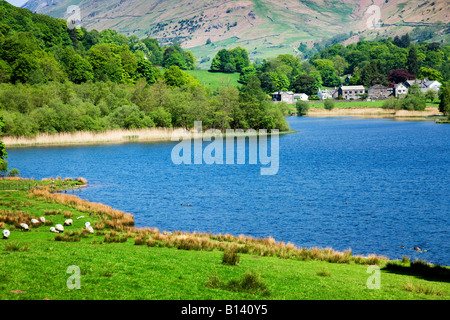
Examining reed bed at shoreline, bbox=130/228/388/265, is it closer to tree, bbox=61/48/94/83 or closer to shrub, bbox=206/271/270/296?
shrub, bbox=206/271/270/296

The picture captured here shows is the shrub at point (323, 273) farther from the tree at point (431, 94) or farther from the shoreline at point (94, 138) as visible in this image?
the tree at point (431, 94)

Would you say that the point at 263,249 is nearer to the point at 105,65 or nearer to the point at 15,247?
the point at 15,247

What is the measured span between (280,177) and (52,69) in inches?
3471

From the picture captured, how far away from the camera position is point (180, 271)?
17.4 m

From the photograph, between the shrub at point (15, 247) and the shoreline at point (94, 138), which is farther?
the shoreline at point (94, 138)

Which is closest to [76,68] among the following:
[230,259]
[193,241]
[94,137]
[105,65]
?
[105,65]

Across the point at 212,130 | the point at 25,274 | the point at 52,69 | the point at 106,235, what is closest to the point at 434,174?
the point at 106,235

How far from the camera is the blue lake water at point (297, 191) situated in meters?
31.8

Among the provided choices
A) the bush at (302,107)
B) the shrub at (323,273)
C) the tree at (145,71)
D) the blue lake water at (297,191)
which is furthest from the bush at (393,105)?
the shrub at (323,273)

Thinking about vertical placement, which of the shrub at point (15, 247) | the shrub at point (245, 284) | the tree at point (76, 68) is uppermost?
the tree at point (76, 68)

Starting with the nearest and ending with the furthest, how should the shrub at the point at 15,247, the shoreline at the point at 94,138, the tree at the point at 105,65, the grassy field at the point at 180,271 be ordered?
the grassy field at the point at 180,271 → the shrub at the point at 15,247 → the shoreline at the point at 94,138 → the tree at the point at 105,65

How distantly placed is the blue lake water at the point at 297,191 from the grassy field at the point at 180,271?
25.6 feet

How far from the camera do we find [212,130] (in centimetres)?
11138
